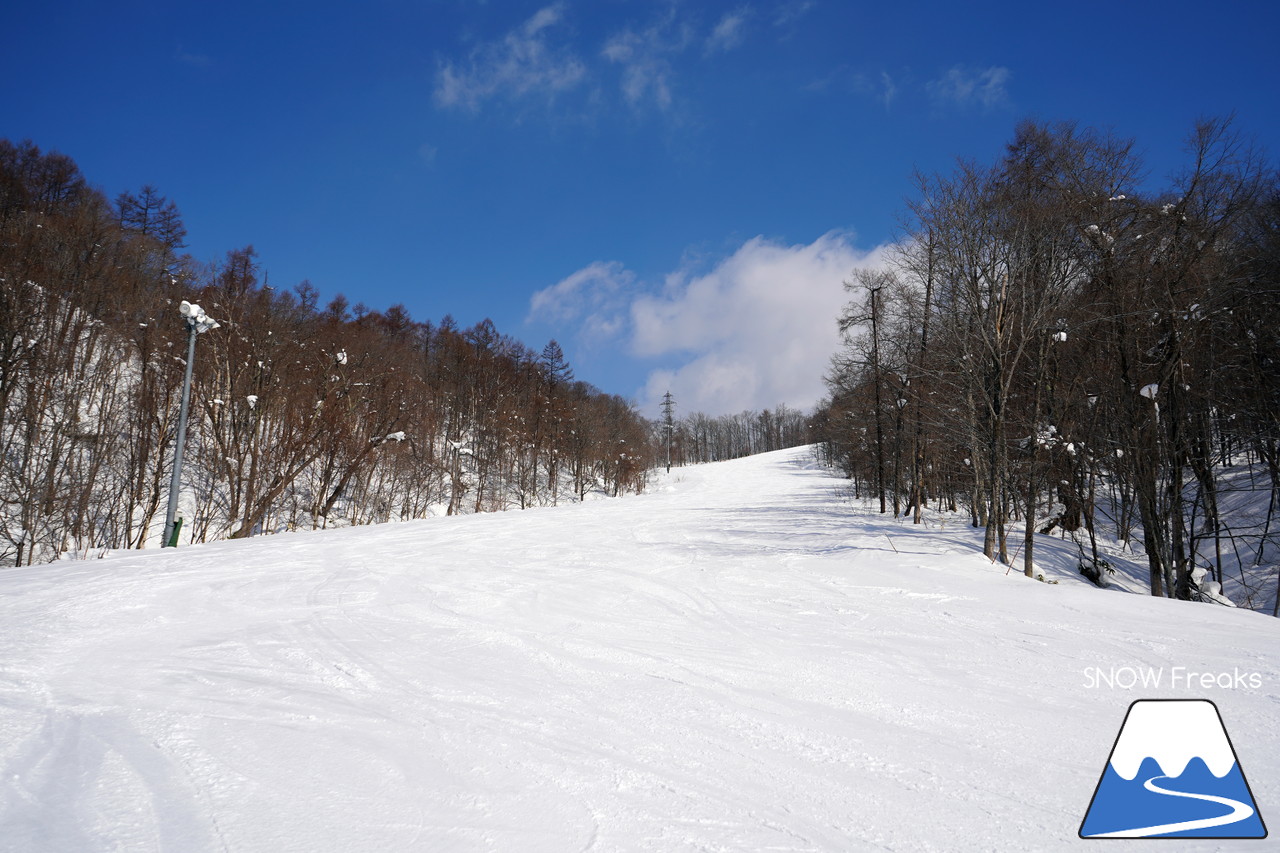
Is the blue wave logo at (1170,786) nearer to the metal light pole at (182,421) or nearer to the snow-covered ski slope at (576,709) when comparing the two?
the snow-covered ski slope at (576,709)

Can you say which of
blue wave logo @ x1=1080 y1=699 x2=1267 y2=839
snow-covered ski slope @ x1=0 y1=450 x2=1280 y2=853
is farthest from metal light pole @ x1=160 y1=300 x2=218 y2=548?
blue wave logo @ x1=1080 y1=699 x2=1267 y2=839

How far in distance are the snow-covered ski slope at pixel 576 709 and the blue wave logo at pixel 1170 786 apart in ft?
0.34

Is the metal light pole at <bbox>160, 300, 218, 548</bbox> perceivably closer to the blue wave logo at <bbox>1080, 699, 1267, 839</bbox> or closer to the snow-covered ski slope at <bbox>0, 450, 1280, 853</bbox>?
the snow-covered ski slope at <bbox>0, 450, 1280, 853</bbox>

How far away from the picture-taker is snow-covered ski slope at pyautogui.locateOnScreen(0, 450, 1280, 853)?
87.9 inches

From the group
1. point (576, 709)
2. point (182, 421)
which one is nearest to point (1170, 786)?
point (576, 709)

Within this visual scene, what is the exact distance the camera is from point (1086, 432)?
12.3 metres

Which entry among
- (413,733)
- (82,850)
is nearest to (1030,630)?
(413,733)

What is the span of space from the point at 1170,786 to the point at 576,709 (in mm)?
2886

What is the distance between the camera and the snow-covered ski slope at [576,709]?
223 centimetres

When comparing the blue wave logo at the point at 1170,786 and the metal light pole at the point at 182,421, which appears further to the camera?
the metal light pole at the point at 182,421

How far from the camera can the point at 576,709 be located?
3.30m

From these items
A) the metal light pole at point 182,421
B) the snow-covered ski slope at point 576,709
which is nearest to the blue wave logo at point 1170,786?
the snow-covered ski slope at point 576,709

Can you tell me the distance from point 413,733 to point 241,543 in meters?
9.71

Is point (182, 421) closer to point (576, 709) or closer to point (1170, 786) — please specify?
point (576, 709)
